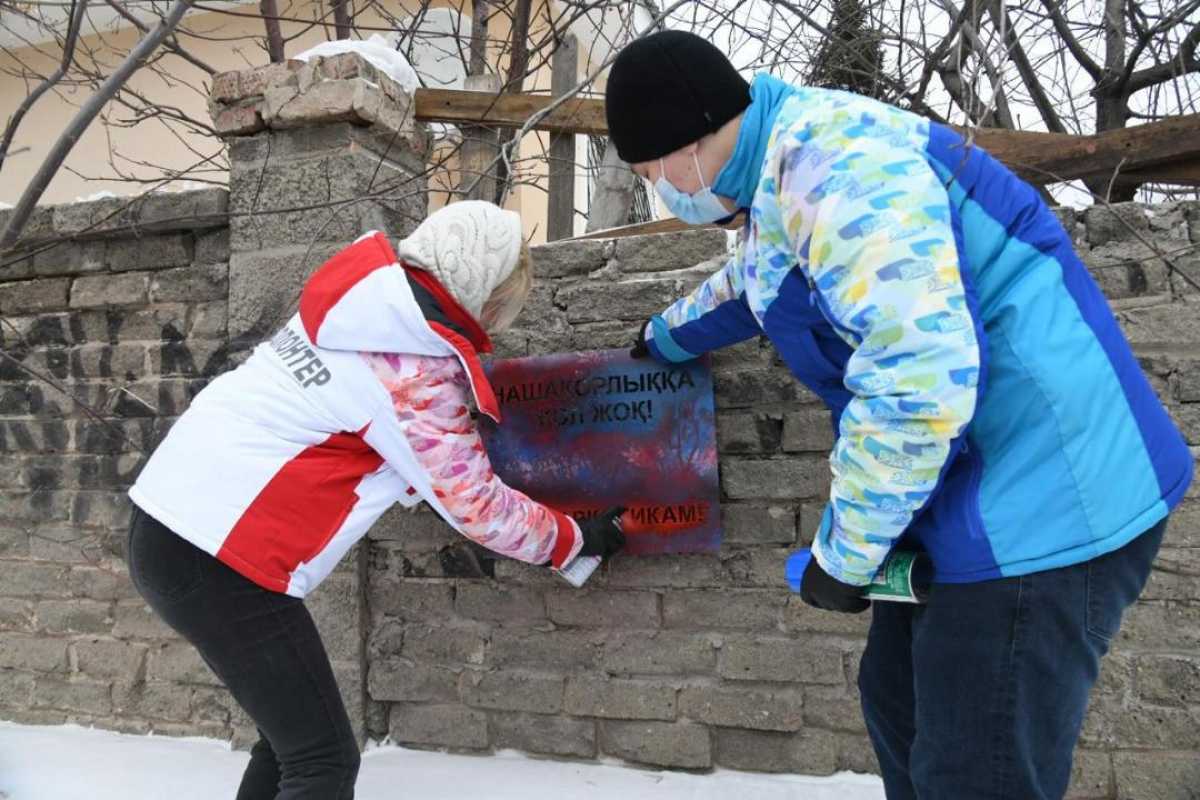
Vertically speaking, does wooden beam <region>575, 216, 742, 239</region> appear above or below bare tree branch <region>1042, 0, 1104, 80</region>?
below

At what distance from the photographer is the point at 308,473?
5.71ft

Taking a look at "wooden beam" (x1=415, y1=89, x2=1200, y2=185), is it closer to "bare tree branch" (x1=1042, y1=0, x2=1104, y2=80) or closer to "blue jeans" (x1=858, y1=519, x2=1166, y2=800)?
"blue jeans" (x1=858, y1=519, x2=1166, y2=800)

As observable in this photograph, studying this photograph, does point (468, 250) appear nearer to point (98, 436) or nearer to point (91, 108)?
point (91, 108)

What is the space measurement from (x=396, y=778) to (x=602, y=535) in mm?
1042

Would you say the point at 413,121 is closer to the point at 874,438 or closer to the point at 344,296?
the point at 344,296

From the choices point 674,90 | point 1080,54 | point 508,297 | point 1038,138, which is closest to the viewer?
point 674,90

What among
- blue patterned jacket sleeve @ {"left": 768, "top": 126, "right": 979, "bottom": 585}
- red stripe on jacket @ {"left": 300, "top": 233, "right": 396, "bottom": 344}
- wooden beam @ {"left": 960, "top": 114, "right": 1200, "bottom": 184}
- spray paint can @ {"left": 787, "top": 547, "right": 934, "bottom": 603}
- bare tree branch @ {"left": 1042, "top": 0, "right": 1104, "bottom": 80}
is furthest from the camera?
bare tree branch @ {"left": 1042, "top": 0, "right": 1104, "bottom": 80}

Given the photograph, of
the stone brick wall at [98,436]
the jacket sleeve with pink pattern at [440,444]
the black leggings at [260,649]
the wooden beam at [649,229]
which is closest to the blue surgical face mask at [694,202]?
the jacket sleeve with pink pattern at [440,444]

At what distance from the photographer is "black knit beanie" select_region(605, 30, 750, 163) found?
143cm

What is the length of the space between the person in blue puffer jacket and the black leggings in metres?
1.10

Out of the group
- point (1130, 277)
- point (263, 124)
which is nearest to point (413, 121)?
point (263, 124)

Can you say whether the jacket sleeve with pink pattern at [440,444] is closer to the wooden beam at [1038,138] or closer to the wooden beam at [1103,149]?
the wooden beam at [1038,138]

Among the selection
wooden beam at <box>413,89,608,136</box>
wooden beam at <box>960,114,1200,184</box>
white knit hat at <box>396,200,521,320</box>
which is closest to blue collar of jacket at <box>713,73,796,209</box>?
white knit hat at <box>396,200,521,320</box>

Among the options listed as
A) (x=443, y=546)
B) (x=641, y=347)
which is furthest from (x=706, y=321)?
(x=443, y=546)
